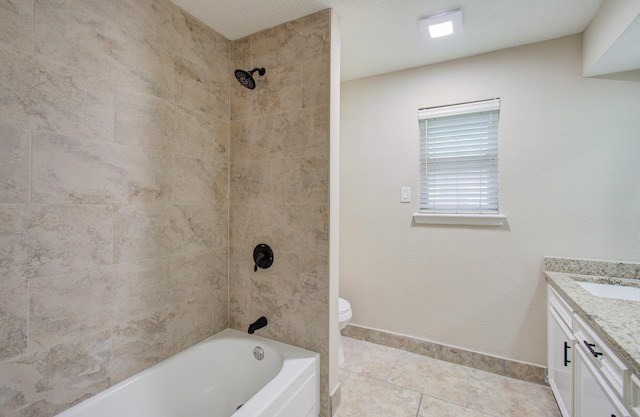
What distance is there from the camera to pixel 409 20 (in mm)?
1668

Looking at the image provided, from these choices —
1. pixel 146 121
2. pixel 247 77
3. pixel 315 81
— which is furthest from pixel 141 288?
pixel 315 81

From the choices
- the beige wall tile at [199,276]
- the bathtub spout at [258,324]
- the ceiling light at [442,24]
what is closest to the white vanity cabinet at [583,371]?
the bathtub spout at [258,324]

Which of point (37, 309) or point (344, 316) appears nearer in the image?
point (37, 309)

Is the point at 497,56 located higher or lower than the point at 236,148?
higher

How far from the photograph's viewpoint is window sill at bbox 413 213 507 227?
201 cm

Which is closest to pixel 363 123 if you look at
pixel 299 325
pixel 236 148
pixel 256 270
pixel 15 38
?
pixel 236 148

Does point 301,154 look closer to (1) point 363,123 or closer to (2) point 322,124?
(2) point 322,124

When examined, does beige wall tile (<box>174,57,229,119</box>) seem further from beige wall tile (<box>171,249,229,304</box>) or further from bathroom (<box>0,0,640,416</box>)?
beige wall tile (<box>171,249,229,304</box>)

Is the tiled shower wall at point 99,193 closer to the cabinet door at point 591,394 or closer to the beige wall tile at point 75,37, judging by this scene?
the beige wall tile at point 75,37

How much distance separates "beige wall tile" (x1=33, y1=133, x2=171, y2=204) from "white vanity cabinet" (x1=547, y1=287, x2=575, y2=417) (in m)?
2.24

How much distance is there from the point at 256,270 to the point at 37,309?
38.9 inches

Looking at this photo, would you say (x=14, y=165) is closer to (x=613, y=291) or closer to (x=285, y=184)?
(x=285, y=184)

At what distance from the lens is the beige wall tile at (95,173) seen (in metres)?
1.07

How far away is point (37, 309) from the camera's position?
1054mm
